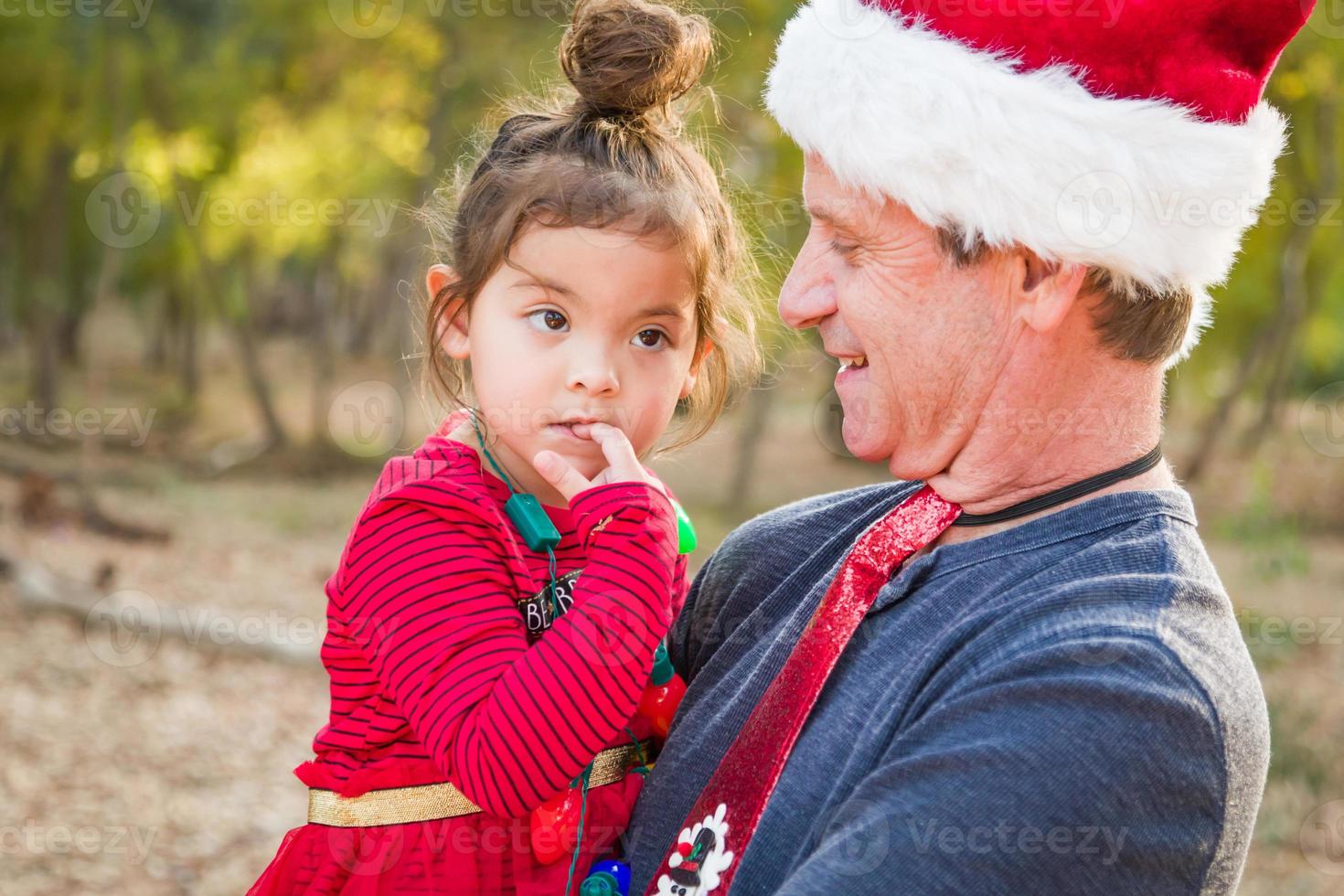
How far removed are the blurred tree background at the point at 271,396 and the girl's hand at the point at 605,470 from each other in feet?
2.46

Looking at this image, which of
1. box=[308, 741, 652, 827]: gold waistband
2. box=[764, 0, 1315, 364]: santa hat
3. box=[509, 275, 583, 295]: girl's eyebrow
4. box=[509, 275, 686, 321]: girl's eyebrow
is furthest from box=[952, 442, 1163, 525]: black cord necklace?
box=[308, 741, 652, 827]: gold waistband

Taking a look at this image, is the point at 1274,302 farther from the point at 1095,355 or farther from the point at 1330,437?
the point at 1095,355

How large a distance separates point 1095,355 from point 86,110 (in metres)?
12.3

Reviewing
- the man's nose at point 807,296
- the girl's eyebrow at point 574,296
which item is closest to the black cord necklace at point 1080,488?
the man's nose at point 807,296

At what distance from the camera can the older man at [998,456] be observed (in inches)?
54.2

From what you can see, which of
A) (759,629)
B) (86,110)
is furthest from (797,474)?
(759,629)

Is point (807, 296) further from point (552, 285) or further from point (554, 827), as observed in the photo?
point (554, 827)

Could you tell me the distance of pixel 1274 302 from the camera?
15.2 metres

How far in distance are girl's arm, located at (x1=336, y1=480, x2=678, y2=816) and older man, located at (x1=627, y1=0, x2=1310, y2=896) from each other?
23cm

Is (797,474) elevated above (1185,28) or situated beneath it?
situated beneath

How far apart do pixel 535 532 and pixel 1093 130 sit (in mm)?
1005

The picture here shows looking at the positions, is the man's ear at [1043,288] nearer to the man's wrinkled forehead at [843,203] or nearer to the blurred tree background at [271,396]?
the man's wrinkled forehead at [843,203]

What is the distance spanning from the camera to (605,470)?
1.95 metres

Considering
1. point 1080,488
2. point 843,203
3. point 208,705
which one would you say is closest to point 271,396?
point 208,705
